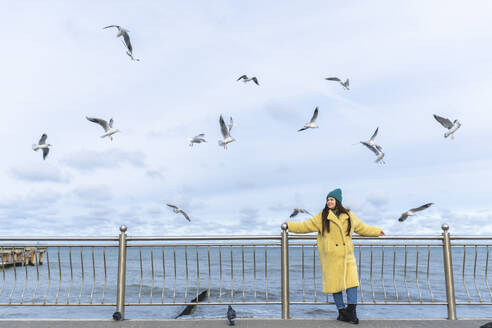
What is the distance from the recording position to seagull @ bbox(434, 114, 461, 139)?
8.25 meters

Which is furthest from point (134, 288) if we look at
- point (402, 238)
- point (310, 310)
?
point (402, 238)

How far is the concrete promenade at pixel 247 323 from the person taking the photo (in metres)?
6.10

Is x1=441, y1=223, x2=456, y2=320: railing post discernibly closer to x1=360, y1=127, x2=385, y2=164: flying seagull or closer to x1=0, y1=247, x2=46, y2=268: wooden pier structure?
x1=360, y1=127, x2=385, y2=164: flying seagull

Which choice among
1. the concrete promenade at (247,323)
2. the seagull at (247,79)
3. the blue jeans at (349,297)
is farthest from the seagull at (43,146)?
the blue jeans at (349,297)

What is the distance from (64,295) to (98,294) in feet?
6.51

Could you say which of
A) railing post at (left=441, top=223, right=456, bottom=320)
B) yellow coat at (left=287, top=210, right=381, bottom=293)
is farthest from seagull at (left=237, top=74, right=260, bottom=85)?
railing post at (left=441, top=223, right=456, bottom=320)

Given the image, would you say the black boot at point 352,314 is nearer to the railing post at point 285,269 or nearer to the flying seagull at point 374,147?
the railing post at point 285,269

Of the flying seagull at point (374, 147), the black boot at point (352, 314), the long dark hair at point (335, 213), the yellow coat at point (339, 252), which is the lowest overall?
the black boot at point (352, 314)

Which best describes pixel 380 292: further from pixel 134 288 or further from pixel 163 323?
pixel 163 323

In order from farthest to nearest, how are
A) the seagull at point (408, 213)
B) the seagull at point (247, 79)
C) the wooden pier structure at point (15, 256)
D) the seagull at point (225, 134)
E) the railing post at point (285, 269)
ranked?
the seagull at point (247, 79)
the seagull at point (225, 134)
the wooden pier structure at point (15, 256)
the seagull at point (408, 213)
the railing post at point (285, 269)

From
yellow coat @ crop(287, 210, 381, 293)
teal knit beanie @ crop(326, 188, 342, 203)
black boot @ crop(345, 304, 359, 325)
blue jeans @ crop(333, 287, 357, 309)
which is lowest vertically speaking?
black boot @ crop(345, 304, 359, 325)

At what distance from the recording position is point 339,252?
5.94 m

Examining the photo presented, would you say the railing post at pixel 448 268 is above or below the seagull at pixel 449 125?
below

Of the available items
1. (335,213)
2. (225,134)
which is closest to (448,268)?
(335,213)
